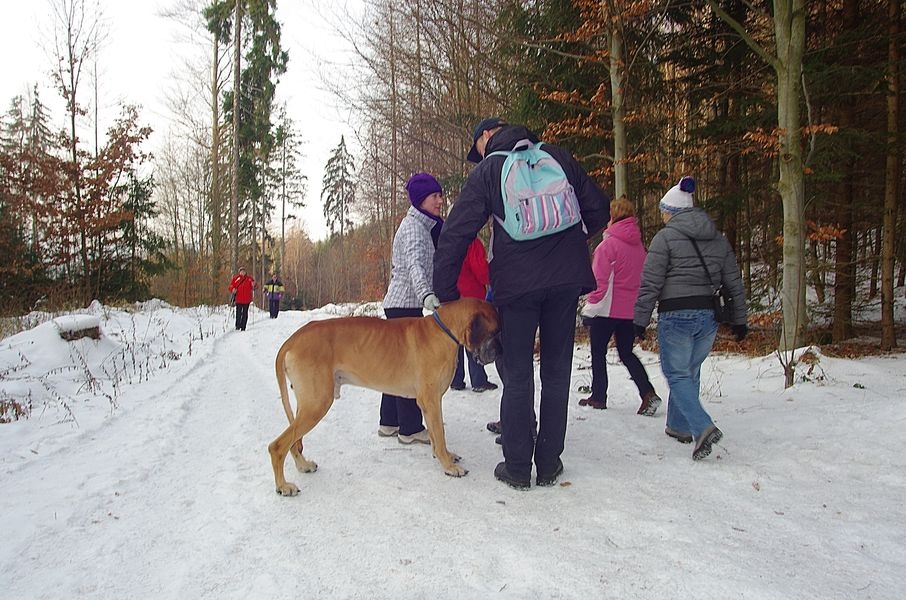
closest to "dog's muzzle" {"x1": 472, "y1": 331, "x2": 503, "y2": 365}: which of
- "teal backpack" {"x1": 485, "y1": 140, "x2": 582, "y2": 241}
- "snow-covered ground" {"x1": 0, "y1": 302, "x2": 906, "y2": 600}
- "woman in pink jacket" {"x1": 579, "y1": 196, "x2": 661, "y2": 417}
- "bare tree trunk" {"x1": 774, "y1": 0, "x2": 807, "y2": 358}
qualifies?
"teal backpack" {"x1": 485, "y1": 140, "x2": 582, "y2": 241}

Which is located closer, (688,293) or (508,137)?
(508,137)

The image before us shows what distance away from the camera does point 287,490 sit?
3.34 m

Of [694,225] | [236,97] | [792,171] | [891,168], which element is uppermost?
[236,97]

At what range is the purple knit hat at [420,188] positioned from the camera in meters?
4.42

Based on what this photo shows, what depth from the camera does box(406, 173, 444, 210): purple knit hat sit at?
4.42m

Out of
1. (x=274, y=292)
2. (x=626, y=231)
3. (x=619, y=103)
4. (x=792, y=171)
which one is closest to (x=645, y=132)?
(x=619, y=103)

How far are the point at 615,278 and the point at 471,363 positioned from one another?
6.73ft

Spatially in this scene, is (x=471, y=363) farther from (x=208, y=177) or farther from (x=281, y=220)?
(x=281, y=220)

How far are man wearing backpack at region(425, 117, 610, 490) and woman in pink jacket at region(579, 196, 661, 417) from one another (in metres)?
1.97

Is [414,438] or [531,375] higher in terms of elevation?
[531,375]

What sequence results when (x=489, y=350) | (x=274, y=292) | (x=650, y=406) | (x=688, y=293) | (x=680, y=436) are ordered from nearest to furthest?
(x=489, y=350), (x=688, y=293), (x=680, y=436), (x=650, y=406), (x=274, y=292)

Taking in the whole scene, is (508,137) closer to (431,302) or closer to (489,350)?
(431,302)

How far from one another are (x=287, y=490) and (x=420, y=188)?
8.52 ft

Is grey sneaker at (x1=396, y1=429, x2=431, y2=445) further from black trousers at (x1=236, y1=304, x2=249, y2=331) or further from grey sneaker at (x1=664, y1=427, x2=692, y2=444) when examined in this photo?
black trousers at (x1=236, y1=304, x2=249, y2=331)
